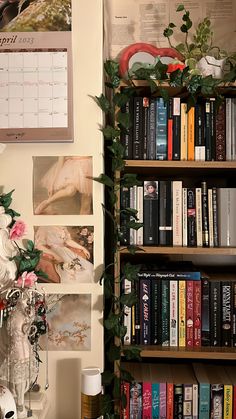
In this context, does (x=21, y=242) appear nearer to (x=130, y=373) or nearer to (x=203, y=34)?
(x=130, y=373)

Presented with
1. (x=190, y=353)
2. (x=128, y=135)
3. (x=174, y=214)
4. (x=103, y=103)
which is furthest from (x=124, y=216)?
(x=190, y=353)

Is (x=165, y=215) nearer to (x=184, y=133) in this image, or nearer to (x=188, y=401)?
(x=184, y=133)

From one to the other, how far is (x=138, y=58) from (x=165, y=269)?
2.52ft

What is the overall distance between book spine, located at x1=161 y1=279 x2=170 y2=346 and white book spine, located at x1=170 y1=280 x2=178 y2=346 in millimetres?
10

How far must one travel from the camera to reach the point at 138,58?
1591 millimetres

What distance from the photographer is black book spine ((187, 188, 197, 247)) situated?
1.50m

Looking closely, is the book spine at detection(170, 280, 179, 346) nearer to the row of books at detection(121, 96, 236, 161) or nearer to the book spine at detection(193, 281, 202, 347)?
the book spine at detection(193, 281, 202, 347)

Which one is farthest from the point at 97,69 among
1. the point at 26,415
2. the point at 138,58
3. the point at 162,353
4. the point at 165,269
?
the point at 26,415

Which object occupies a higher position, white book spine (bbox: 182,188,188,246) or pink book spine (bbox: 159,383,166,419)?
white book spine (bbox: 182,188,188,246)

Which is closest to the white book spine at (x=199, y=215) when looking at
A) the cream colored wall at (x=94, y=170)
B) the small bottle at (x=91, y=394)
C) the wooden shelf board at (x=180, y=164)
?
the wooden shelf board at (x=180, y=164)

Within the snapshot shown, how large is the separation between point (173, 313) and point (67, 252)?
0.42m

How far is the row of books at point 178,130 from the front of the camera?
1491 mm

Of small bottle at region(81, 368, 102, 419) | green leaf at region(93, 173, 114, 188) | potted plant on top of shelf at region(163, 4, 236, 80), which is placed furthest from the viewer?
potted plant on top of shelf at region(163, 4, 236, 80)

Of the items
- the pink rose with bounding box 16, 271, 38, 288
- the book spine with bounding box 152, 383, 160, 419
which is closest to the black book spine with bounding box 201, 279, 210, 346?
the book spine with bounding box 152, 383, 160, 419
